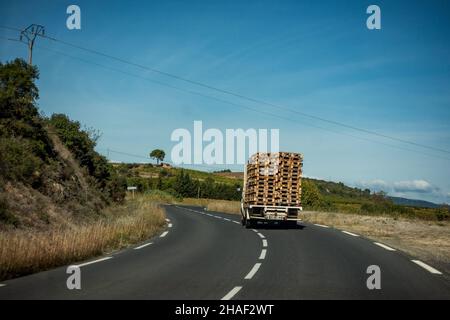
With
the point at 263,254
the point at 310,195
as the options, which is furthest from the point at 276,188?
the point at 310,195

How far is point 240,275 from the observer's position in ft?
31.4

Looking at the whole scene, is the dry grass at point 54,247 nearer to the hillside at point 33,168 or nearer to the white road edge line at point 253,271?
the hillside at point 33,168

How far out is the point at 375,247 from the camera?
593 inches

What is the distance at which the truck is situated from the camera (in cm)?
2159

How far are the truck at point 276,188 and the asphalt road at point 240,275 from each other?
6.27 metres

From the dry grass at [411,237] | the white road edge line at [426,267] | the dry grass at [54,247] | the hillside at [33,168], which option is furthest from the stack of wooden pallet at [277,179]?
the white road edge line at [426,267]

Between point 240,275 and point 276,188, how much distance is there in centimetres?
1238

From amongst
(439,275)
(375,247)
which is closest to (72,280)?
(439,275)

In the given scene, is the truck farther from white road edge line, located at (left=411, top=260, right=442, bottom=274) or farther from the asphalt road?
white road edge line, located at (left=411, top=260, right=442, bottom=274)

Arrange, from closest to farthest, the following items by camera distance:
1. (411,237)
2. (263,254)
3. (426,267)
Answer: (426,267)
(263,254)
(411,237)

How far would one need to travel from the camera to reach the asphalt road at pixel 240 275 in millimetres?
7625

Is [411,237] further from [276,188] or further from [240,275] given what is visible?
[240,275]

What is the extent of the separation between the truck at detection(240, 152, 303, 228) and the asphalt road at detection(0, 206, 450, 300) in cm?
627

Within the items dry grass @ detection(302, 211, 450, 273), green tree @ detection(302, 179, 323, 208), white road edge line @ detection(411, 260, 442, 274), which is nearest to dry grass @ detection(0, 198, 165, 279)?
white road edge line @ detection(411, 260, 442, 274)
